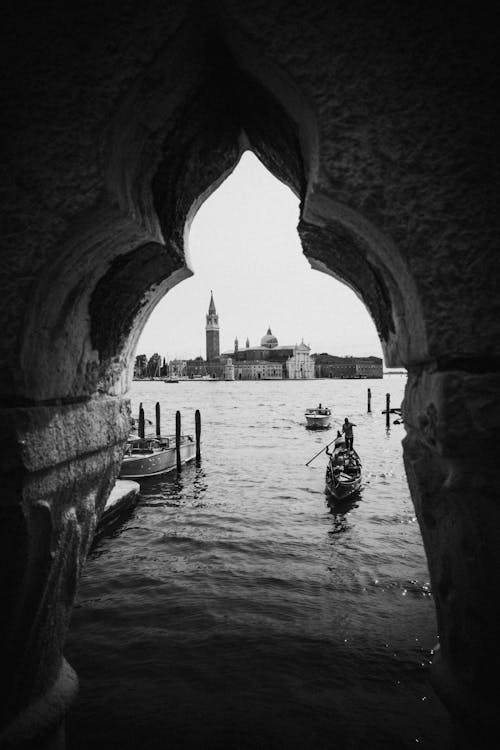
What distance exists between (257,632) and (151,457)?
1035 cm

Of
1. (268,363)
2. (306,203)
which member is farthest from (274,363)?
(306,203)

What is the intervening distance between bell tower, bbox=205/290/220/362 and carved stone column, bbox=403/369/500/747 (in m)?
134

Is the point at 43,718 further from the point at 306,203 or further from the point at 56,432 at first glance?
the point at 306,203

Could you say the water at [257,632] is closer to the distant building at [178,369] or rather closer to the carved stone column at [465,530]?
the carved stone column at [465,530]

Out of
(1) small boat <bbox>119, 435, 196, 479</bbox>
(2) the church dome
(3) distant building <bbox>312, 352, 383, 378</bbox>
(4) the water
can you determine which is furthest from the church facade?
(4) the water

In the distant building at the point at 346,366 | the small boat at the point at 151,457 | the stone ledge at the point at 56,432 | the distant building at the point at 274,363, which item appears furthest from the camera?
the distant building at the point at 346,366

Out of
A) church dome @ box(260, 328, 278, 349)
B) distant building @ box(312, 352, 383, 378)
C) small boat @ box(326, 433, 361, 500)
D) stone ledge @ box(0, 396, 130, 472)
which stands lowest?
small boat @ box(326, 433, 361, 500)

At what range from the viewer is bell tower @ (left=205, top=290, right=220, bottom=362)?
134875 mm

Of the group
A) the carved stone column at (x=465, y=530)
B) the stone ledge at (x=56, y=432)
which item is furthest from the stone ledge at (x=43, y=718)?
the carved stone column at (x=465, y=530)

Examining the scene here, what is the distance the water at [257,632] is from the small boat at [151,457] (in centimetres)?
309

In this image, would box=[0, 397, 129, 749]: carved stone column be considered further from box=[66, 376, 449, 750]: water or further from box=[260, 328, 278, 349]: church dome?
box=[260, 328, 278, 349]: church dome

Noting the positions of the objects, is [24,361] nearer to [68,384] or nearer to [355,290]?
[68,384]

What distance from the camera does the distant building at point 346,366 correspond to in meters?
137

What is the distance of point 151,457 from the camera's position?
15.6m
